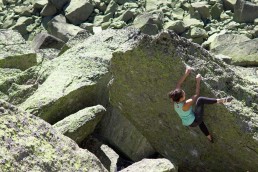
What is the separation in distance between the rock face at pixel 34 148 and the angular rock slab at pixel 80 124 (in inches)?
146

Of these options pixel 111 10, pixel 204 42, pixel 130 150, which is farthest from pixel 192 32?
pixel 130 150

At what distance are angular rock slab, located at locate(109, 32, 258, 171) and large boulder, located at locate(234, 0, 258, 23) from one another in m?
32.0

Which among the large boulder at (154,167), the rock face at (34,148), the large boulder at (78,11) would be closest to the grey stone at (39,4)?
the large boulder at (78,11)

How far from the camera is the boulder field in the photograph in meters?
10.9

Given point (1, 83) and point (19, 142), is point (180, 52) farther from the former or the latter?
point (1, 83)

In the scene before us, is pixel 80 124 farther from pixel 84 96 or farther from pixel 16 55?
pixel 16 55

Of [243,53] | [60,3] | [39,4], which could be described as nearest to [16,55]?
[243,53]

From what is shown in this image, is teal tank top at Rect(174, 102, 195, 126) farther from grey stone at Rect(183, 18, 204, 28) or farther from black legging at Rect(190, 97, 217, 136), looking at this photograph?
grey stone at Rect(183, 18, 204, 28)

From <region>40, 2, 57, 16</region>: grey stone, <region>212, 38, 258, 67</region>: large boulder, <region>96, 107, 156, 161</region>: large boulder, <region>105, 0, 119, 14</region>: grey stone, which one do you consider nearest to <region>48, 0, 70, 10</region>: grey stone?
<region>40, 2, 57, 16</region>: grey stone

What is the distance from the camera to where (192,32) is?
4131cm

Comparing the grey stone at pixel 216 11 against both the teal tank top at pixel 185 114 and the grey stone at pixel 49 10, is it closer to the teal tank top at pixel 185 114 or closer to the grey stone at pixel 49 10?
the grey stone at pixel 49 10

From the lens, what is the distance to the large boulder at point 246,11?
4241 centimetres

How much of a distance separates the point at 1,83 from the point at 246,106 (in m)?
8.82

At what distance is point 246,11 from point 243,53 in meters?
18.1
